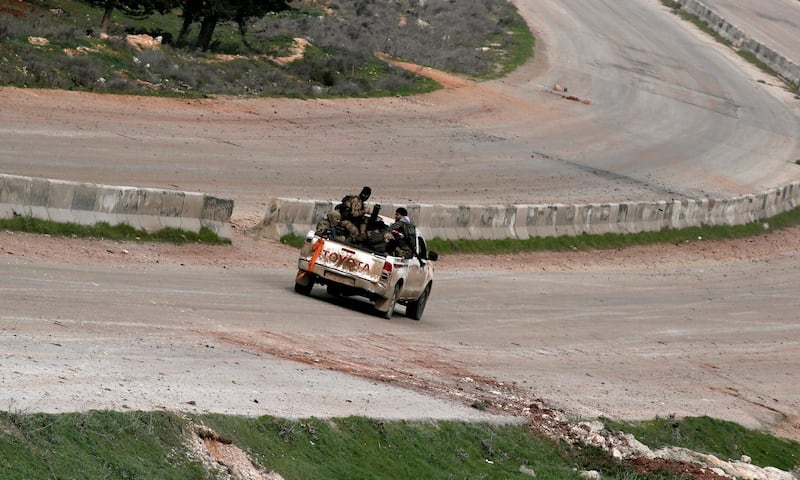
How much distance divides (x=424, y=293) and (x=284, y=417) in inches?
365

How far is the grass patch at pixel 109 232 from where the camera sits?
19.5m

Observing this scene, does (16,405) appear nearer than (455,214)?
Yes

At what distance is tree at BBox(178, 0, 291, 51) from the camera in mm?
42562

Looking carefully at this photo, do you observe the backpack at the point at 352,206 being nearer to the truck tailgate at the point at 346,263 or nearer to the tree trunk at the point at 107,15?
the truck tailgate at the point at 346,263

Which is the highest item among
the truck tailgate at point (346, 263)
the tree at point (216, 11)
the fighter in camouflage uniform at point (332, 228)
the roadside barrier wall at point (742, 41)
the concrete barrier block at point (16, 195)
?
the roadside barrier wall at point (742, 41)

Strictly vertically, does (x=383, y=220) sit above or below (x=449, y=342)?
above

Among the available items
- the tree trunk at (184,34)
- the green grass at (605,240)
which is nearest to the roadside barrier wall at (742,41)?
the green grass at (605,240)

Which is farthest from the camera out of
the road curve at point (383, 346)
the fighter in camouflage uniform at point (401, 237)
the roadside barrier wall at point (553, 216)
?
the roadside barrier wall at point (553, 216)

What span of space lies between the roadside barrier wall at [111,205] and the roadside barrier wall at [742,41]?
5269cm

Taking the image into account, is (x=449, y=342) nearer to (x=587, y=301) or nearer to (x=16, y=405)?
(x=587, y=301)

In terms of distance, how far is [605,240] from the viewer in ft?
109

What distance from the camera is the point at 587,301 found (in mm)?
26109

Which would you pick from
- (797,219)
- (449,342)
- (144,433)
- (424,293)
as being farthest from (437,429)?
(797,219)

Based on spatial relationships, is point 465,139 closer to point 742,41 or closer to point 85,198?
point 85,198
